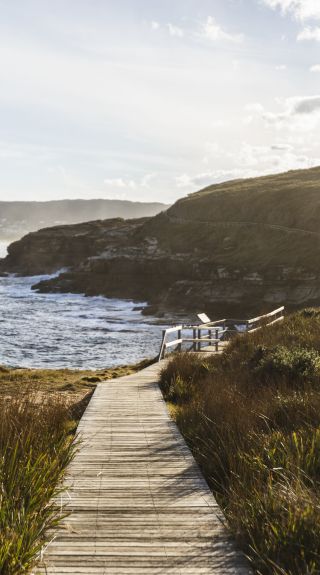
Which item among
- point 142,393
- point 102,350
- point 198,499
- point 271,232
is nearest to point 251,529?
point 198,499

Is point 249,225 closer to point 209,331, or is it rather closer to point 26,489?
point 209,331

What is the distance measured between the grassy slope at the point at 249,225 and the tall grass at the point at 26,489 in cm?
4810

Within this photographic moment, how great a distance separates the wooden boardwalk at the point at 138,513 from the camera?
4.29 meters

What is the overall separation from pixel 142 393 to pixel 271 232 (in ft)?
193

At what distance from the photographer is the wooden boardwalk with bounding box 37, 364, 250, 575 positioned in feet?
14.1

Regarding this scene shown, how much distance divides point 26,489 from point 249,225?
7015cm

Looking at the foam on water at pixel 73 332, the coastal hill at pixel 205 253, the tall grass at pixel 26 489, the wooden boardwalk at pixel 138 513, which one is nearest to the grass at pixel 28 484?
the tall grass at pixel 26 489

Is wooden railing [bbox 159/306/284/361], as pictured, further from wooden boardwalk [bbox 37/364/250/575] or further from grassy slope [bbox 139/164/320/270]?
grassy slope [bbox 139/164/320/270]

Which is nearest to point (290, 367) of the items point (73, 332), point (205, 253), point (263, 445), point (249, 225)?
point (263, 445)

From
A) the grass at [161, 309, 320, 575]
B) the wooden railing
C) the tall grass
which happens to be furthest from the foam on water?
the tall grass

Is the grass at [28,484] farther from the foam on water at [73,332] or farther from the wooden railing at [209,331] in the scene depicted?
the foam on water at [73,332]

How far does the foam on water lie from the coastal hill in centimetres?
488

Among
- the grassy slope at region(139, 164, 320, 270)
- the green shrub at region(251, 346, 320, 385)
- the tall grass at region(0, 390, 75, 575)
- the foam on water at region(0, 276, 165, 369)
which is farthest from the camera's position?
the grassy slope at region(139, 164, 320, 270)

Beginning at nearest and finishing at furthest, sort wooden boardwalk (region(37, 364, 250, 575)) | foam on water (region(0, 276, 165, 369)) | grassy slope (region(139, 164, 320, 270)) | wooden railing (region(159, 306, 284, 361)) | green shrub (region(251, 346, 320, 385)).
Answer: wooden boardwalk (region(37, 364, 250, 575)) < green shrub (region(251, 346, 320, 385)) < wooden railing (region(159, 306, 284, 361)) < foam on water (region(0, 276, 165, 369)) < grassy slope (region(139, 164, 320, 270))
